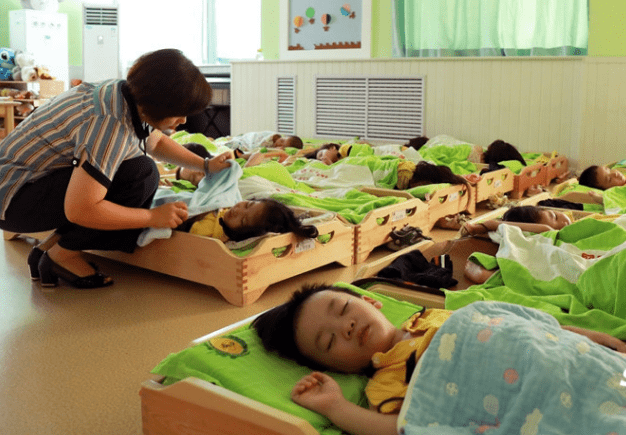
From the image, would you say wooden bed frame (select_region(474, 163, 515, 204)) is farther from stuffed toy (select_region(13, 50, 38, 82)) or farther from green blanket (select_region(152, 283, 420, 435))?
stuffed toy (select_region(13, 50, 38, 82))

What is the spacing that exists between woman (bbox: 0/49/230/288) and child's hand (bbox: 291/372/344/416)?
3.19 ft

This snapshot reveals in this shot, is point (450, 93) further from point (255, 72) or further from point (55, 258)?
point (55, 258)

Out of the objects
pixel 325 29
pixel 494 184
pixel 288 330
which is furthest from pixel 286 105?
pixel 288 330

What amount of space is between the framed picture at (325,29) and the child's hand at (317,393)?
4.62 meters

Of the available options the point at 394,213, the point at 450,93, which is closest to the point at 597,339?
the point at 394,213

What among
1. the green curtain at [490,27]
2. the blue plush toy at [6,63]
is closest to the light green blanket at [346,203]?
the green curtain at [490,27]

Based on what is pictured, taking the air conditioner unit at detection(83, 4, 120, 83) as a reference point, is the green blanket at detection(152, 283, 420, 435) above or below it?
below

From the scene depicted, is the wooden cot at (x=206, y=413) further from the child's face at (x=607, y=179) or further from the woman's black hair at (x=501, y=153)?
the woman's black hair at (x=501, y=153)

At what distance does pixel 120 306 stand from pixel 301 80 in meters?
3.78

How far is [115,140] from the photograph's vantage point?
1895mm

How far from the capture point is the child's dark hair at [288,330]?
1298 mm

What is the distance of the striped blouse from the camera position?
188 cm

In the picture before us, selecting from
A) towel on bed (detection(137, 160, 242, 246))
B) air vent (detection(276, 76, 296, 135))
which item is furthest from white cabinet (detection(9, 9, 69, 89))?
towel on bed (detection(137, 160, 242, 246))

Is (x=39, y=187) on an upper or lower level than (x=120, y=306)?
upper
